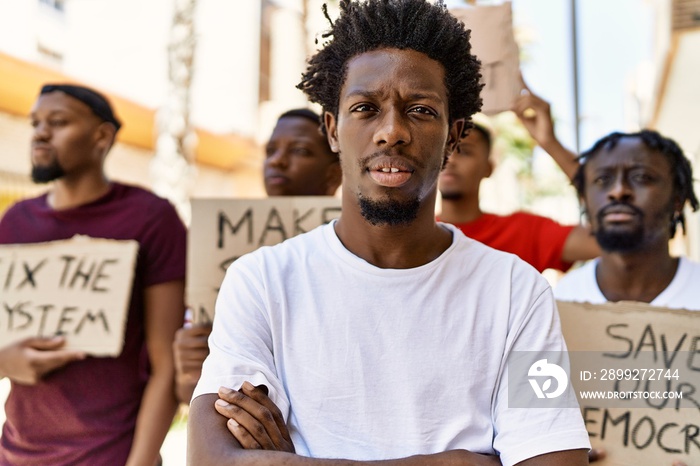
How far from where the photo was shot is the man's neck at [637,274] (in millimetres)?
2893

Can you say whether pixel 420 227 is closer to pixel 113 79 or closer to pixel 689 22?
pixel 689 22

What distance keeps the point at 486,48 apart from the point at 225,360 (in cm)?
162

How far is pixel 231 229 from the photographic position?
265 cm

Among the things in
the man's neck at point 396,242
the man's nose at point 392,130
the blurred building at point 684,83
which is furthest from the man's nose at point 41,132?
the blurred building at point 684,83

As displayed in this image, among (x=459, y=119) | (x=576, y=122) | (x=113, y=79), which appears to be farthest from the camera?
(x=113, y=79)

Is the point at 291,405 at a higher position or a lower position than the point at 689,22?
lower

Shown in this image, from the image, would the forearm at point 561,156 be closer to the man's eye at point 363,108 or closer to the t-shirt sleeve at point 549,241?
the t-shirt sleeve at point 549,241

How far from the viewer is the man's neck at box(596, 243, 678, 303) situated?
2.89m

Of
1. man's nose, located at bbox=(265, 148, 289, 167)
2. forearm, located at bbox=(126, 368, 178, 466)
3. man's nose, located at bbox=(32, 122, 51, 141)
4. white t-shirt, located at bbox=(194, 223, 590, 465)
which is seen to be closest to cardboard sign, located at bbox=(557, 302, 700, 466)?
white t-shirt, located at bbox=(194, 223, 590, 465)

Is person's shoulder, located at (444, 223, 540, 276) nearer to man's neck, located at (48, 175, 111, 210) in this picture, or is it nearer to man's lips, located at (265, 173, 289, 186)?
man's lips, located at (265, 173, 289, 186)

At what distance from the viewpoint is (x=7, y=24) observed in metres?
12.2

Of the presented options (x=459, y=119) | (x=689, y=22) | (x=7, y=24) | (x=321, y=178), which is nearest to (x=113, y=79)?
(x=7, y=24)

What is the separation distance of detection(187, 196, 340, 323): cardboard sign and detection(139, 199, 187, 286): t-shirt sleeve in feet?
1.02

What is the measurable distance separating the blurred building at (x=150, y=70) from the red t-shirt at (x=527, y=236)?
16.3ft
